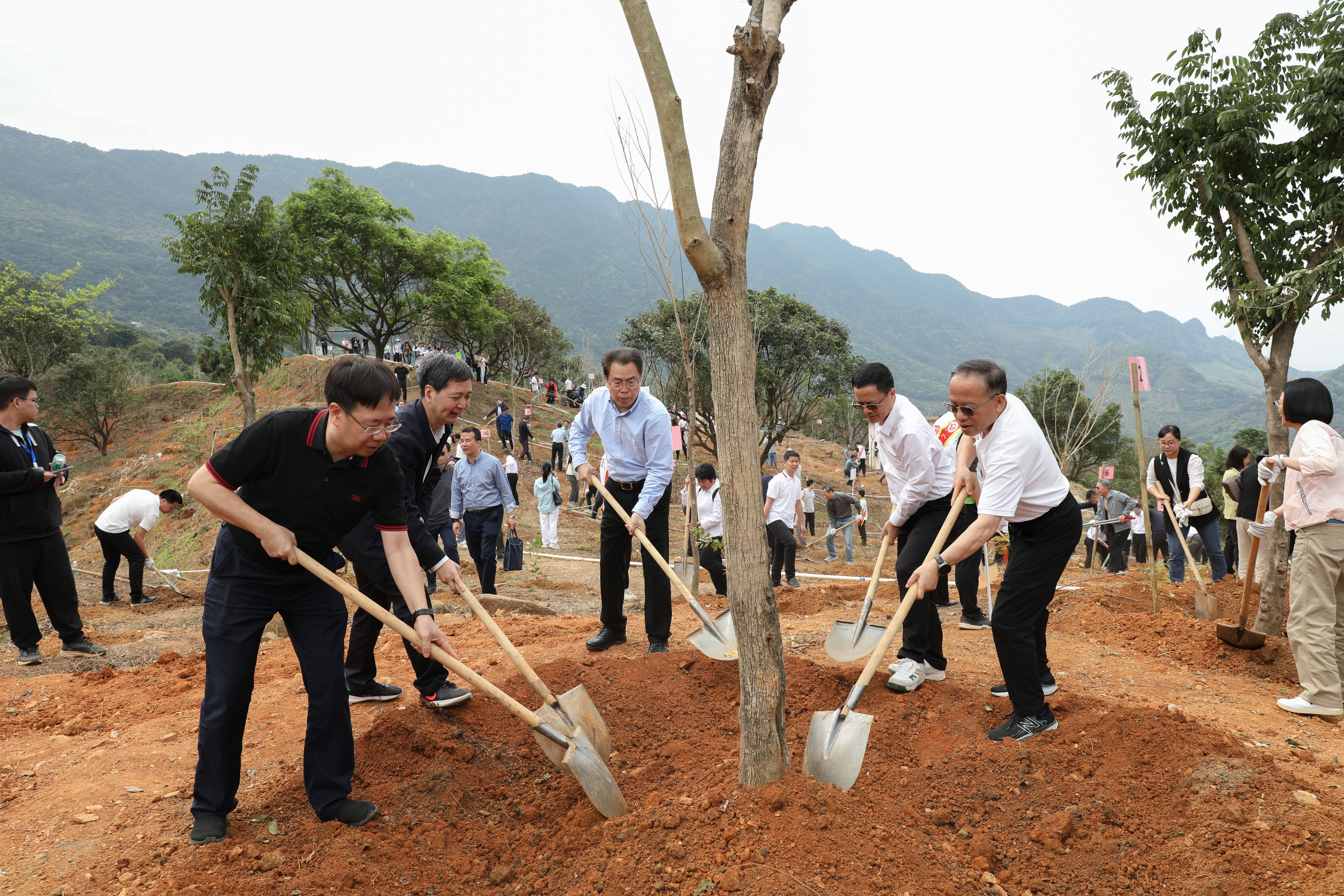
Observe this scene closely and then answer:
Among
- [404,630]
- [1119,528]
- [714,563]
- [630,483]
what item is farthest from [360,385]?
[1119,528]

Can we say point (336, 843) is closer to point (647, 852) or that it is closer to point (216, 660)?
point (216, 660)

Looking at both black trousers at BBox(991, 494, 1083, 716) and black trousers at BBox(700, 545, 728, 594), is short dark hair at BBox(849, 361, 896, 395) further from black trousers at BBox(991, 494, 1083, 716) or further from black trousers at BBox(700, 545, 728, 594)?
black trousers at BBox(700, 545, 728, 594)

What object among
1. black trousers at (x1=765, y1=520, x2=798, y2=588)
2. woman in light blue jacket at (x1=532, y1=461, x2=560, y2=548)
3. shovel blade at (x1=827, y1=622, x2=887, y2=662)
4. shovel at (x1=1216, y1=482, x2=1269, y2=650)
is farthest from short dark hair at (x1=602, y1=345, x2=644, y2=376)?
woman in light blue jacket at (x1=532, y1=461, x2=560, y2=548)

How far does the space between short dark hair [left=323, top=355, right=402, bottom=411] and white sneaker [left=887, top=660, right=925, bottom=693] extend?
2923mm

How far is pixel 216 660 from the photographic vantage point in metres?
2.48

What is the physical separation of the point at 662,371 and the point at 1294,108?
3106 cm

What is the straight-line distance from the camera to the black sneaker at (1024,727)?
10.4ft

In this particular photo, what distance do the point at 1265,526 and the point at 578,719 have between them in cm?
488

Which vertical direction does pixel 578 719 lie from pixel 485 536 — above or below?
below

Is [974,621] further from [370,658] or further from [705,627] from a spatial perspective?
[370,658]

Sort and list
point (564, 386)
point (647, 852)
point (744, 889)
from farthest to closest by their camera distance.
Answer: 1. point (564, 386)
2. point (647, 852)
3. point (744, 889)

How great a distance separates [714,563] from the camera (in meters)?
7.72

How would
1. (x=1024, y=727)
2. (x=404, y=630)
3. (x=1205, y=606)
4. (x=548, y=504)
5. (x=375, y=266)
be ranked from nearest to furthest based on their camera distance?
(x=404, y=630) < (x=1024, y=727) < (x=1205, y=606) < (x=548, y=504) < (x=375, y=266)

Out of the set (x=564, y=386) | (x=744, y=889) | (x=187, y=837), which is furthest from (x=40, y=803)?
(x=564, y=386)
